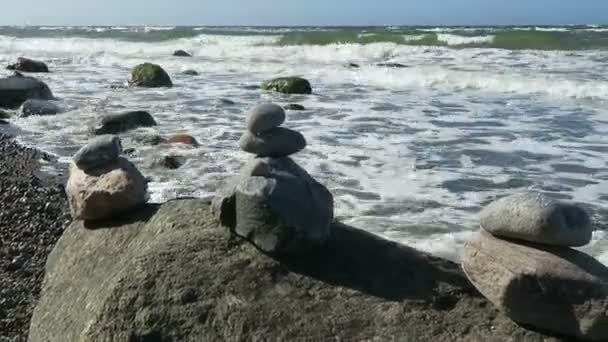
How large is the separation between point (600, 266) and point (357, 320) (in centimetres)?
112

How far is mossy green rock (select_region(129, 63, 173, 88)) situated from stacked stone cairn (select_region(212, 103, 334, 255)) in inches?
585

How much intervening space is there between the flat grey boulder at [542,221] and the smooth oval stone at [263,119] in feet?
4.65

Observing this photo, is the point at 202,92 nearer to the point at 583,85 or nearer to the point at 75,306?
the point at 583,85

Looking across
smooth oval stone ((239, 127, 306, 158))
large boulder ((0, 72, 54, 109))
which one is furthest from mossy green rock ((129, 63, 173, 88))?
smooth oval stone ((239, 127, 306, 158))

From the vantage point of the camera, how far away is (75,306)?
3.95 metres

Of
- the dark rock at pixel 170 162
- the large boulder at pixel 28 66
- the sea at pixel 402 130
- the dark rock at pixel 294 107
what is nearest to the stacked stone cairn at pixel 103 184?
the sea at pixel 402 130

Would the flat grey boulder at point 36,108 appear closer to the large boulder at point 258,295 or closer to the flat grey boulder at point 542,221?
the large boulder at point 258,295

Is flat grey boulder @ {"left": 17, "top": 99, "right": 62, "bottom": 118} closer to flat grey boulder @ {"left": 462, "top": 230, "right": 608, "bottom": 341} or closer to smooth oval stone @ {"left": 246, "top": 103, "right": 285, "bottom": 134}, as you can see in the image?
smooth oval stone @ {"left": 246, "top": 103, "right": 285, "bottom": 134}

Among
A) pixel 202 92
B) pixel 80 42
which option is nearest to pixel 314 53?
pixel 202 92

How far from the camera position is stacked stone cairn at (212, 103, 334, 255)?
376 cm

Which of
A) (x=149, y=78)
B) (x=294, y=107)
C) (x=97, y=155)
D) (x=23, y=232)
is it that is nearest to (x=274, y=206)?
(x=97, y=155)

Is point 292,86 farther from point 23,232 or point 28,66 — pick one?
point 23,232

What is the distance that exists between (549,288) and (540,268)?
9 centimetres

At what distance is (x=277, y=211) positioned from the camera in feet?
12.3
